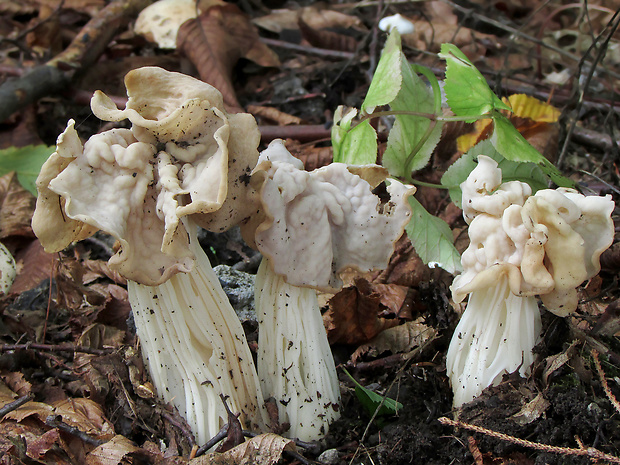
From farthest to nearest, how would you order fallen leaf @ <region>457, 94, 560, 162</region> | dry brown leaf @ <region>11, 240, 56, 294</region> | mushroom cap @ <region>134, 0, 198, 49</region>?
1. mushroom cap @ <region>134, 0, 198, 49</region>
2. fallen leaf @ <region>457, 94, 560, 162</region>
3. dry brown leaf @ <region>11, 240, 56, 294</region>

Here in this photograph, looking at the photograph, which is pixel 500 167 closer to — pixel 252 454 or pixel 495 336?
pixel 495 336

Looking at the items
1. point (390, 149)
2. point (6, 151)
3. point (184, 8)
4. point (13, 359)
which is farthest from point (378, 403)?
point (184, 8)

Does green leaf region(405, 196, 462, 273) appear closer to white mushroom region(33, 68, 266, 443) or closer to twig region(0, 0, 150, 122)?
white mushroom region(33, 68, 266, 443)

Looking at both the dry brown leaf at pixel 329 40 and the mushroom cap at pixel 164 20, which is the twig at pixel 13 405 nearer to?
the mushroom cap at pixel 164 20

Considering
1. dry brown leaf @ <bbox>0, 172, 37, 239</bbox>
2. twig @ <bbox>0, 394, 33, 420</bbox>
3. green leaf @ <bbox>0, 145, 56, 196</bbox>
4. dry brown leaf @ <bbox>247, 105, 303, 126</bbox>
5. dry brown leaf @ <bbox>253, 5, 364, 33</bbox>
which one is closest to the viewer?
twig @ <bbox>0, 394, 33, 420</bbox>

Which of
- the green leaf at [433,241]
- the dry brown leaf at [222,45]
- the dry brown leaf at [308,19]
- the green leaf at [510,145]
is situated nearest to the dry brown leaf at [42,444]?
the green leaf at [433,241]

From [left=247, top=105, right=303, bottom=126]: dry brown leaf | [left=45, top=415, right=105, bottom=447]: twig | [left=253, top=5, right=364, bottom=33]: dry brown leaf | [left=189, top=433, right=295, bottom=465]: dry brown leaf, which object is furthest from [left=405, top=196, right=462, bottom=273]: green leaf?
[left=253, top=5, right=364, bottom=33]: dry brown leaf
